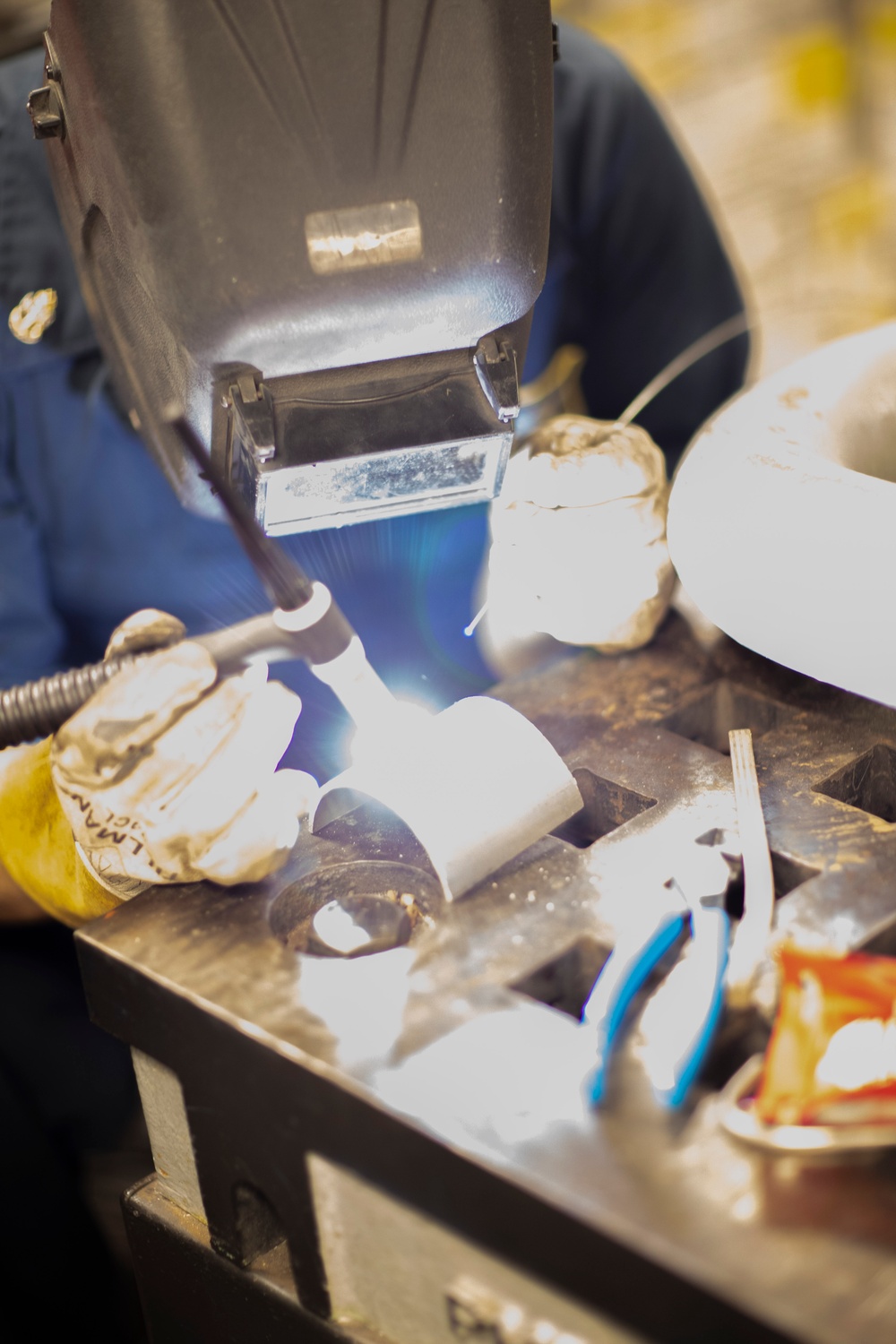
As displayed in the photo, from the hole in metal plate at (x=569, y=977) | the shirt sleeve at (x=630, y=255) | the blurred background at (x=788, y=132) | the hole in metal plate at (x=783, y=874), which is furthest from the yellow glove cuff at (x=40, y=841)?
the blurred background at (x=788, y=132)

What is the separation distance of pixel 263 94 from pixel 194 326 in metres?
0.13

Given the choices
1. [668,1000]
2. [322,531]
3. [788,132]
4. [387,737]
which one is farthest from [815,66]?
[668,1000]

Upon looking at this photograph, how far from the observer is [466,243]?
712 millimetres

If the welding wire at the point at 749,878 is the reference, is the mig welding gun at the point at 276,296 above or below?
above

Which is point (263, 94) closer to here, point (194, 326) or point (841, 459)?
point (194, 326)

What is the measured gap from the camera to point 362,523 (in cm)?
129

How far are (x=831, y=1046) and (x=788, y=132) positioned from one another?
271 cm

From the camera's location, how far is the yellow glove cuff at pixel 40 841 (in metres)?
0.93

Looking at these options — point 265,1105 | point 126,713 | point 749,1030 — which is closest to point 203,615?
point 126,713

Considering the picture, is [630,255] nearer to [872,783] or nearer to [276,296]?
[872,783]

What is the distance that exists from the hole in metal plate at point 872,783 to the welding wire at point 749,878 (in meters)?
0.07

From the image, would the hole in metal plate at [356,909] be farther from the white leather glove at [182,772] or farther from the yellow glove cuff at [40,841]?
the yellow glove cuff at [40,841]

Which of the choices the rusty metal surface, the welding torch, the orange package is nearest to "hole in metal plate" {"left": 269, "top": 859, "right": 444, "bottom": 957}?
the rusty metal surface

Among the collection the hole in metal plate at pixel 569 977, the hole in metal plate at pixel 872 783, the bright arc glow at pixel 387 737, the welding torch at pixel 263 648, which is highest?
the welding torch at pixel 263 648
